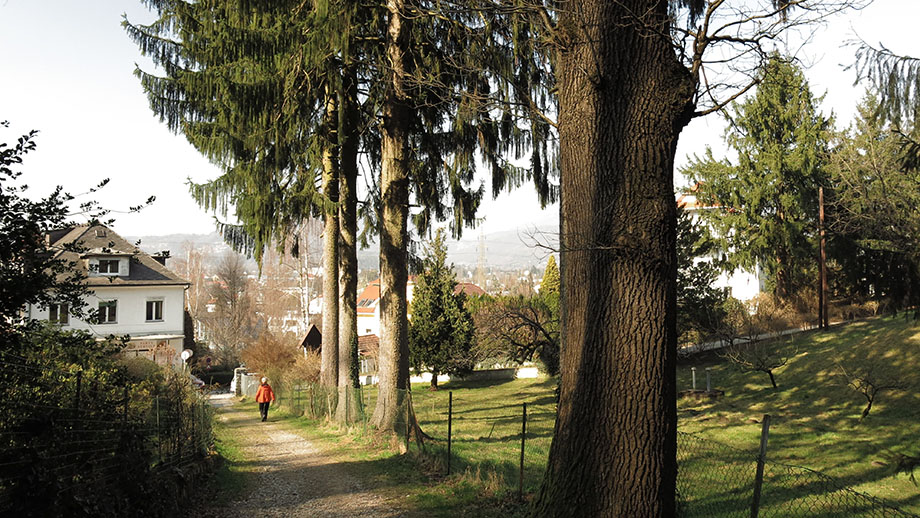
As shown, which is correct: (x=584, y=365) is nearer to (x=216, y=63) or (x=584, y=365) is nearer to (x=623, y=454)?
(x=623, y=454)

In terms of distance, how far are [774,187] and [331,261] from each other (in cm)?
2654

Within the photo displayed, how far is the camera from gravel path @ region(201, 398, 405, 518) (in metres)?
8.32

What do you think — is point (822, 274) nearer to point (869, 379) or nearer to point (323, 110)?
point (869, 379)

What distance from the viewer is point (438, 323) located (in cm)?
3522

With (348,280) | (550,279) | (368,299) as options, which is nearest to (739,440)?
(348,280)

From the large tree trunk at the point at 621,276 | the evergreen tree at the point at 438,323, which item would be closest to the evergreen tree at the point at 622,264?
the large tree trunk at the point at 621,276

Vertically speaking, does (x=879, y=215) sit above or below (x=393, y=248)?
above

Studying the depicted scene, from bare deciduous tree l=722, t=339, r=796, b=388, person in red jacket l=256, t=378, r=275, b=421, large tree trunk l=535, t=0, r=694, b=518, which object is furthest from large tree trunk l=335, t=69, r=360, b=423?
bare deciduous tree l=722, t=339, r=796, b=388

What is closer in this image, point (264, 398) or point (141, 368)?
point (141, 368)

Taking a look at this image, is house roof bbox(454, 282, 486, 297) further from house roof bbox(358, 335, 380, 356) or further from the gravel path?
the gravel path

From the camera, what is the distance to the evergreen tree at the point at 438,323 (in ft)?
116

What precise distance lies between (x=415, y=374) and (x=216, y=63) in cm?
2471

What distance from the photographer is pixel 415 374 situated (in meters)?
36.3

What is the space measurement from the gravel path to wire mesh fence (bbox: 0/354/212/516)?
139 centimetres
